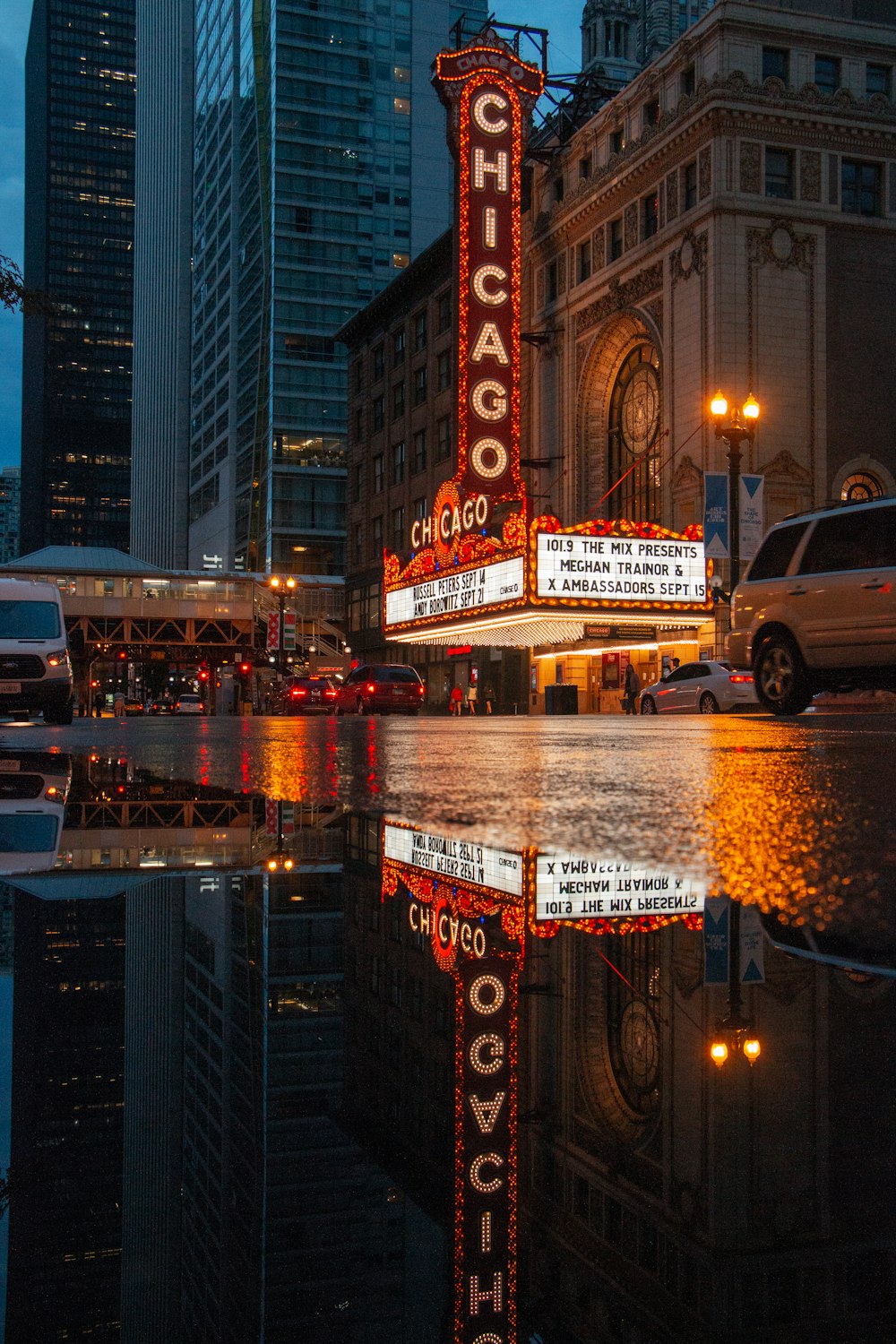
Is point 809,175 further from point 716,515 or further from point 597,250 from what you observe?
point 716,515

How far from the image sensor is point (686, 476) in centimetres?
4028

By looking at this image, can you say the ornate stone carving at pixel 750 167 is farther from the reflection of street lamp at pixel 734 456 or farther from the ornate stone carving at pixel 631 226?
the reflection of street lamp at pixel 734 456

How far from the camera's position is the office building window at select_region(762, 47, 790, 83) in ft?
130

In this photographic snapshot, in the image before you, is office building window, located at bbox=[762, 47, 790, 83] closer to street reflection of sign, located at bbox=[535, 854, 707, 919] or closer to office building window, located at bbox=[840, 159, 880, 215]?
office building window, located at bbox=[840, 159, 880, 215]

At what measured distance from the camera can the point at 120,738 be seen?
1636 cm

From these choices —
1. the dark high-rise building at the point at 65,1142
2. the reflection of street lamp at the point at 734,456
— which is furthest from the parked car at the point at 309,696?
the dark high-rise building at the point at 65,1142

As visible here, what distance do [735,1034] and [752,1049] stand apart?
10 cm

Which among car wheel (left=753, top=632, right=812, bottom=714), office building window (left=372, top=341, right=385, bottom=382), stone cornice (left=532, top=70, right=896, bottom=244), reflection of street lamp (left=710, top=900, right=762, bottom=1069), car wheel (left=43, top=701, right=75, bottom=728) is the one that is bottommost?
reflection of street lamp (left=710, top=900, right=762, bottom=1069)

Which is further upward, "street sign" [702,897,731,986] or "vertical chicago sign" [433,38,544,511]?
"vertical chicago sign" [433,38,544,511]

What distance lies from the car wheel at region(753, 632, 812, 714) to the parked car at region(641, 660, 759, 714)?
36.5 ft

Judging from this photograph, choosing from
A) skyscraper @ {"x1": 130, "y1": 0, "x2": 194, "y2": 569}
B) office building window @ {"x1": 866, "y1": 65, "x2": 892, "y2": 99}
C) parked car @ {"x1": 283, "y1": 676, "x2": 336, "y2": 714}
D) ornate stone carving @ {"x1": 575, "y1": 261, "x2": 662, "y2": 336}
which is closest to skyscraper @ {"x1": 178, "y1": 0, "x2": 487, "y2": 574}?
skyscraper @ {"x1": 130, "y1": 0, "x2": 194, "y2": 569}

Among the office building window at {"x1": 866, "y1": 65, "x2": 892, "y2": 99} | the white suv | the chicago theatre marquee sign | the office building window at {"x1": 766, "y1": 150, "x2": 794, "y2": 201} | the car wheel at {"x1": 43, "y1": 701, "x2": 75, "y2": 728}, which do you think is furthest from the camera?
the chicago theatre marquee sign

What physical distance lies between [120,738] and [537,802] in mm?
11585

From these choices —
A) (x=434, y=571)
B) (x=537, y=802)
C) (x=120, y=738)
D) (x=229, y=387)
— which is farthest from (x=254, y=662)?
(x=537, y=802)
